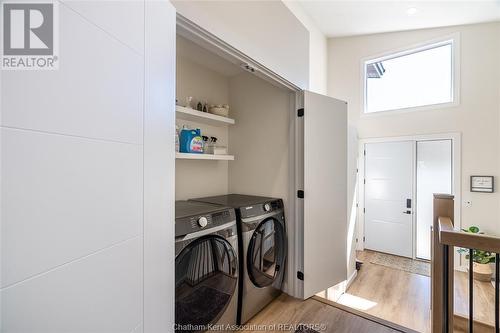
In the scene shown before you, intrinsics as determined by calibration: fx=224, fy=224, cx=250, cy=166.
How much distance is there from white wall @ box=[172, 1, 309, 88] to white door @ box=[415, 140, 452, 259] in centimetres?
322

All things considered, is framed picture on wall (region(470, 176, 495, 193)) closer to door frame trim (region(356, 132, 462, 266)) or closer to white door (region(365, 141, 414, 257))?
door frame trim (region(356, 132, 462, 266))

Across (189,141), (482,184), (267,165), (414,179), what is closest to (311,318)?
(267,165)

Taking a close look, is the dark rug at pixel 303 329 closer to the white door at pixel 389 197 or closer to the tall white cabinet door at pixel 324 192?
the tall white cabinet door at pixel 324 192

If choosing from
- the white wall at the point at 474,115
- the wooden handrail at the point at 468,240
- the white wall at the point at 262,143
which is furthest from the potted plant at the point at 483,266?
the white wall at the point at 262,143

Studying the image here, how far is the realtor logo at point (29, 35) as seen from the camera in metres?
0.49

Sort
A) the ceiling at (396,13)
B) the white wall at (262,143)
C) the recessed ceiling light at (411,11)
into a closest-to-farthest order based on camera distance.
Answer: the white wall at (262,143) < the ceiling at (396,13) < the recessed ceiling light at (411,11)

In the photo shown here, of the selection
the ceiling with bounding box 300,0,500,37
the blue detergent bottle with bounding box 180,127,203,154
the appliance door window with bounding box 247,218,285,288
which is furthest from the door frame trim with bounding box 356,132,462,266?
the blue detergent bottle with bounding box 180,127,203,154

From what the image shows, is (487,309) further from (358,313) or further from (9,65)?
(9,65)

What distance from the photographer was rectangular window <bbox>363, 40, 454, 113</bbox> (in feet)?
12.6

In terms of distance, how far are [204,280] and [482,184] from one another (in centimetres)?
443

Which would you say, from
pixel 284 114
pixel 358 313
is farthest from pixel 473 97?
Answer: pixel 358 313

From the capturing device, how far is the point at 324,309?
2004 mm

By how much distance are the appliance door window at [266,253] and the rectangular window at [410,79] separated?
360 centimetres

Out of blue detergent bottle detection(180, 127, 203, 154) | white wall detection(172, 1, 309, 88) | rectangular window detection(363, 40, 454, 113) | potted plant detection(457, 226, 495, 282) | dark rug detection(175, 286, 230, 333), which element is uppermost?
rectangular window detection(363, 40, 454, 113)
